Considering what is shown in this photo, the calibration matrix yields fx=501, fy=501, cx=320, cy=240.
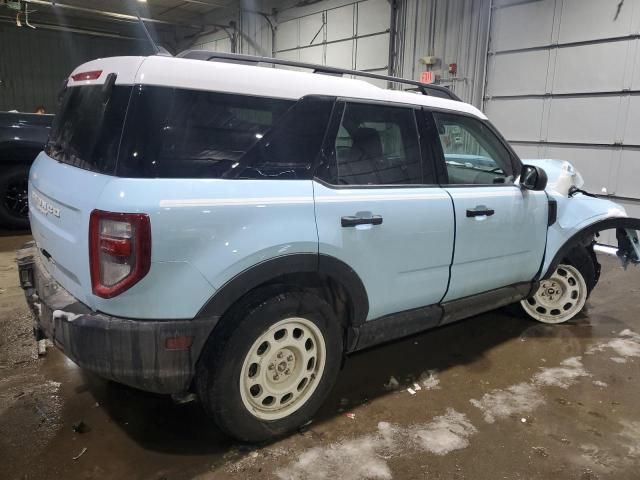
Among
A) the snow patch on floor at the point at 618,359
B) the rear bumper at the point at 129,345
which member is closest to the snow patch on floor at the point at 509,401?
the snow patch on floor at the point at 618,359

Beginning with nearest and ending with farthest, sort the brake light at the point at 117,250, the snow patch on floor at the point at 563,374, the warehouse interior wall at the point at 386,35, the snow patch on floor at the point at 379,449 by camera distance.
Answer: the brake light at the point at 117,250 < the snow patch on floor at the point at 379,449 < the snow patch on floor at the point at 563,374 < the warehouse interior wall at the point at 386,35

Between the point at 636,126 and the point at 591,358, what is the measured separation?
188 inches

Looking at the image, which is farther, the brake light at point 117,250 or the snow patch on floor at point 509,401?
the snow patch on floor at point 509,401

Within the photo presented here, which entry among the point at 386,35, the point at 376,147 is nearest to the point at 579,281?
the point at 376,147

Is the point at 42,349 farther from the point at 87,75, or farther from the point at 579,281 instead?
the point at 579,281

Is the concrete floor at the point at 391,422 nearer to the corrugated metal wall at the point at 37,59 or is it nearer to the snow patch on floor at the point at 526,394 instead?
the snow patch on floor at the point at 526,394

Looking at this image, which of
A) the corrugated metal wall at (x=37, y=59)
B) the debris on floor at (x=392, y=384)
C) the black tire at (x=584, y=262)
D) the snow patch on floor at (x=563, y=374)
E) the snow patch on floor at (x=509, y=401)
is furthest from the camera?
the corrugated metal wall at (x=37, y=59)

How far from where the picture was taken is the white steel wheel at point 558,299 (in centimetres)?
424

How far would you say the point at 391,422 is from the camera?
278 cm

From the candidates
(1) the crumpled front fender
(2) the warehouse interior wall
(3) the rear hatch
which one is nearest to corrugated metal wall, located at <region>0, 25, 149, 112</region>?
(2) the warehouse interior wall

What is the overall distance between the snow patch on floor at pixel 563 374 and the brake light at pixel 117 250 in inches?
105

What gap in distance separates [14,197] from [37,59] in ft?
43.4

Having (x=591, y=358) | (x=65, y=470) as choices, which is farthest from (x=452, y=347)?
(x=65, y=470)

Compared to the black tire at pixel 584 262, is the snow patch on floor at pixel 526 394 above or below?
below
